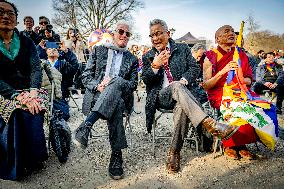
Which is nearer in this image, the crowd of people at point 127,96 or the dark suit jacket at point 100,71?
the crowd of people at point 127,96

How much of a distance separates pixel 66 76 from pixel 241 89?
4116 mm

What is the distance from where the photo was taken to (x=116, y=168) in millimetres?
2838

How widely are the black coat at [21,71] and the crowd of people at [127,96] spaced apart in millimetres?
10

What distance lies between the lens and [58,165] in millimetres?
3139

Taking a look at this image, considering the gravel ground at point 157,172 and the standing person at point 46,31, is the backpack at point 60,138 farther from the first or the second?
the standing person at point 46,31

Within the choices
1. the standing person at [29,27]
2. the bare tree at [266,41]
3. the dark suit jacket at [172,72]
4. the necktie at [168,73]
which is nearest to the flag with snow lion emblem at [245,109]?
the dark suit jacket at [172,72]

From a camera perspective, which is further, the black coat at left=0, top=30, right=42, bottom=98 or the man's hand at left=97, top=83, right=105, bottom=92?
the man's hand at left=97, top=83, right=105, bottom=92

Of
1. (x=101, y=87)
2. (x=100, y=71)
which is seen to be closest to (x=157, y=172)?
(x=101, y=87)

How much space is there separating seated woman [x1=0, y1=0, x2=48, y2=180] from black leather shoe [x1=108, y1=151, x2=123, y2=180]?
0.82m

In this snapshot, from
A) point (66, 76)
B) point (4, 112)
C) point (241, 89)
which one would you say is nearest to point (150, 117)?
point (241, 89)

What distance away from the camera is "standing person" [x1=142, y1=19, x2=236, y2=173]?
9.22 ft

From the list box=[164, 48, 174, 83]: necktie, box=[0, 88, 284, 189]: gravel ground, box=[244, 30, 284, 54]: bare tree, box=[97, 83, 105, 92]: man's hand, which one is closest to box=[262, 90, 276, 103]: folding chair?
box=[0, 88, 284, 189]: gravel ground

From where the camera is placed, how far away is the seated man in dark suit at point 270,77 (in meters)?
7.30

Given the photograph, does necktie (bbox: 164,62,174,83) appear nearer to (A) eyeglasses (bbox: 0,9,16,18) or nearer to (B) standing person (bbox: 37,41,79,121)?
(A) eyeglasses (bbox: 0,9,16,18)
